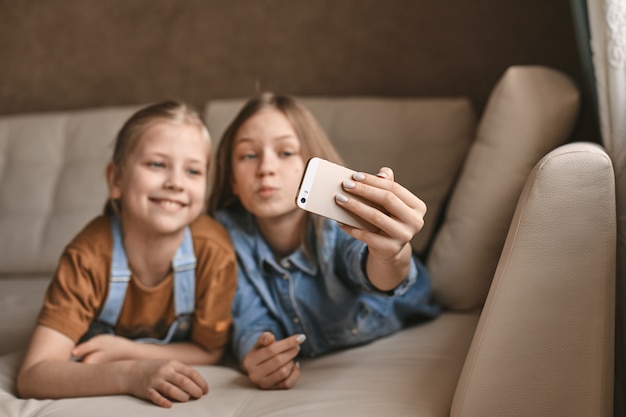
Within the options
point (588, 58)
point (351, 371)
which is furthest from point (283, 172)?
point (588, 58)

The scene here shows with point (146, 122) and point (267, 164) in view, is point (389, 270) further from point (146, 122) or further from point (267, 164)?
point (146, 122)

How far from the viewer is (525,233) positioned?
88 centimetres

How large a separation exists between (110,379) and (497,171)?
0.78 meters

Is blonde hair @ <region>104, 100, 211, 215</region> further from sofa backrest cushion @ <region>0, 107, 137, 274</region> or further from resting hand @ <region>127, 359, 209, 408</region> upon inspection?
sofa backrest cushion @ <region>0, 107, 137, 274</region>

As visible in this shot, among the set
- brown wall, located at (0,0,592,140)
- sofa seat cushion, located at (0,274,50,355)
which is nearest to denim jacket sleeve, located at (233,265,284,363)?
sofa seat cushion, located at (0,274,50,355)

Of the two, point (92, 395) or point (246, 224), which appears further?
point (246, 224)

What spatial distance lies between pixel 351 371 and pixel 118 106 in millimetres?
1437

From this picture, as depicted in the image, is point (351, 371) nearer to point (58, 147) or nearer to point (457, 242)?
point (457, 242)

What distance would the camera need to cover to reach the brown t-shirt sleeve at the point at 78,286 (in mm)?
1144

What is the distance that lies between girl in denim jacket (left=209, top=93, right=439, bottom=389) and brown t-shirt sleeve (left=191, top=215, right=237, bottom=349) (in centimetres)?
4

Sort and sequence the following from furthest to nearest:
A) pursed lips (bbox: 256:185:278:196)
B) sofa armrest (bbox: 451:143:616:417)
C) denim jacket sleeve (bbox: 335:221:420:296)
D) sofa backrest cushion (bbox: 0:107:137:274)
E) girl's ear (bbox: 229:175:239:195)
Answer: sofa backrest cushion (bbox: 0:107:137:274) < girl's ear (bbox: 229:175:239:195) < pursed lips (bbox: 256:185:278:196) < denim jacket sleeve (bbox: 335:221:420:296) < sofa armrest (bbox: 451:143:616:417)

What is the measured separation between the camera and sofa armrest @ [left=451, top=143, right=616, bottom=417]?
86cm

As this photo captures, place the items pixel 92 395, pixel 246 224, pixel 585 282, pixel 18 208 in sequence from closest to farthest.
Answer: pixel 585 282 → pixel 92 395 → pixel 246 224 → pixel 18 208

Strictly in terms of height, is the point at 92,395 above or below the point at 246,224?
below
